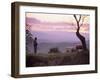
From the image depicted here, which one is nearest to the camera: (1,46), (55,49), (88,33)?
(1,46)

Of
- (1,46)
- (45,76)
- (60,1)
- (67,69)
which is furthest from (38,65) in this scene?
(60,1)

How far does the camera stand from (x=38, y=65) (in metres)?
2.12

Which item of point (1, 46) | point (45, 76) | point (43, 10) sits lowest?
point (45, 76)

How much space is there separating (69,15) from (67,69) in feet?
1.67

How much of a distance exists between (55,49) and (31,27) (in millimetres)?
309

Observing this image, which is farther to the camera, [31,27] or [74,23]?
[74,23]

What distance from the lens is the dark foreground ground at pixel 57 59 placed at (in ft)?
6.91

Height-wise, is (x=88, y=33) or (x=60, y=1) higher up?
(x=60, y=1)

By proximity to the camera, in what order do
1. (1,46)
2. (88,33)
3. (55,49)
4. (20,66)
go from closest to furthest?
(1,46)
(20,66)
(55,49)
(88,33)

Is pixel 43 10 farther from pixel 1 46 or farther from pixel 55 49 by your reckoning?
pixel 1 46

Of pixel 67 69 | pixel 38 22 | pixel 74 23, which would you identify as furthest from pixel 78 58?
pixel 38 22

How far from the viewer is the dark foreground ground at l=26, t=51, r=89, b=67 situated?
2.11 m

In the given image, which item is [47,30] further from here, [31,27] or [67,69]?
[67,69]

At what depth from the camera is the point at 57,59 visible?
7.23 ft
